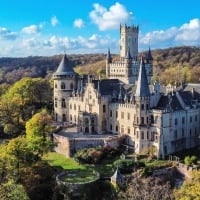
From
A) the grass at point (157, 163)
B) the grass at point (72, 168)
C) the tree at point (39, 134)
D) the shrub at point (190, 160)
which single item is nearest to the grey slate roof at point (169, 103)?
the grass at point (157, 163)

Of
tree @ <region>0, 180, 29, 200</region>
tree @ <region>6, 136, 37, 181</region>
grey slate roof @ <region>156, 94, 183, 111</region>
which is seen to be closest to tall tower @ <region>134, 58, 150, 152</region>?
grey slate roof @ <region>156, 94, 183, 111</region>

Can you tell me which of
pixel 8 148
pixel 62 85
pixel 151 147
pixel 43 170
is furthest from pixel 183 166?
pixel 62 85

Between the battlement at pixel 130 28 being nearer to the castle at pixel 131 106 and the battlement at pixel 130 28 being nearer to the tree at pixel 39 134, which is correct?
the castle at pixel 131 106

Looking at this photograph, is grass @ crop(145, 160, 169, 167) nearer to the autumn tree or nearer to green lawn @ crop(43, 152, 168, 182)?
green lawn @ crop(43, 152, 168, 182)

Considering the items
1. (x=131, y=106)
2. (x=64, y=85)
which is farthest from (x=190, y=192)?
(x=64, y=85)

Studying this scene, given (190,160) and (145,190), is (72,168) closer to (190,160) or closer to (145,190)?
(190,160)
